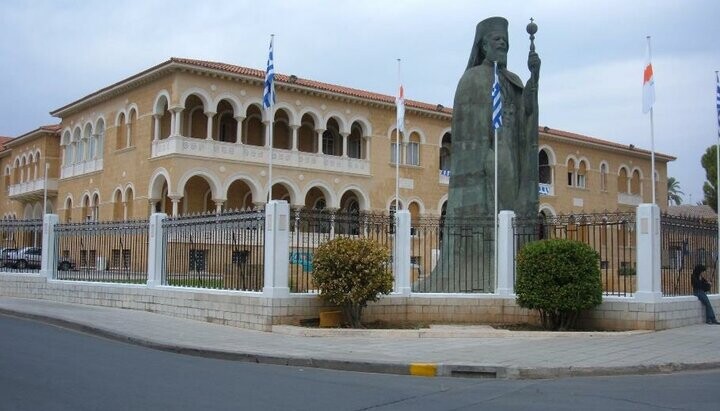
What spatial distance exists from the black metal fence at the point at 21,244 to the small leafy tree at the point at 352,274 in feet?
34.2

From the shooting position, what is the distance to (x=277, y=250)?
46.4ft

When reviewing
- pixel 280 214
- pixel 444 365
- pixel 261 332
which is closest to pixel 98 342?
pixel 261 332

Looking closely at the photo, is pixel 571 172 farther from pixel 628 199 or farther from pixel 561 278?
pixel 561 278

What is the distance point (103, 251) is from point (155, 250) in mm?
2180

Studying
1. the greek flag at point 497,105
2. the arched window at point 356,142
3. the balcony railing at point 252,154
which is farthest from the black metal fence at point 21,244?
the arched window at point 356,142

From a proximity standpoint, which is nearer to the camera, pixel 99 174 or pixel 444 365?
pixel 444 365

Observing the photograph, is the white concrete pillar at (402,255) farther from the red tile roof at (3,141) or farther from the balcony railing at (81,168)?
the red tile roof at (3,141)

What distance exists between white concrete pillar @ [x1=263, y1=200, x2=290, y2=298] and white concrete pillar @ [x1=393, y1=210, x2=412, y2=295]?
225cm

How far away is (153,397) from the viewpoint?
7.70 m

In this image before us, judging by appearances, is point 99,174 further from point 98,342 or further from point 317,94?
point 98,342

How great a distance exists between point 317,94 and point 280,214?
96.0 feet

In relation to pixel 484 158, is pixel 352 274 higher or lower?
lower

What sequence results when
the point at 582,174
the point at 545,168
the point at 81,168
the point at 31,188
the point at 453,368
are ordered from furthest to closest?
the point at 582,174 → the point at 545,168 → the point at 31,188 → the point at 81,168 → the point at 453,368

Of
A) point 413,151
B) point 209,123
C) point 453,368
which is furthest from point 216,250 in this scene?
point 413,151
